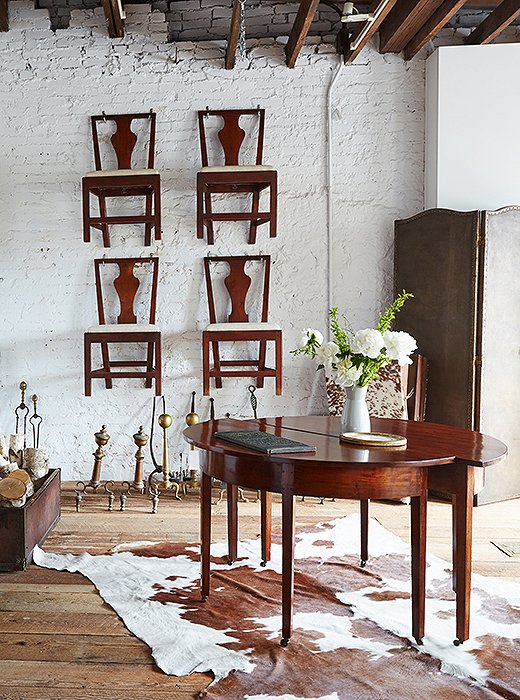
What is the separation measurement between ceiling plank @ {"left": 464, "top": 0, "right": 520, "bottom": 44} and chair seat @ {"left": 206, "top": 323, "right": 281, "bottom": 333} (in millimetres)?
2403

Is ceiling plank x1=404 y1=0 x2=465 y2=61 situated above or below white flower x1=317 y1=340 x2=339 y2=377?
above

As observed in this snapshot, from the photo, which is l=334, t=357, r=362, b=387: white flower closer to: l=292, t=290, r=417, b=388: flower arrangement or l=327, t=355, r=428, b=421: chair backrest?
l=292, t=290, r=417, b=388: flower arrangement

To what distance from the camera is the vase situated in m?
3.23

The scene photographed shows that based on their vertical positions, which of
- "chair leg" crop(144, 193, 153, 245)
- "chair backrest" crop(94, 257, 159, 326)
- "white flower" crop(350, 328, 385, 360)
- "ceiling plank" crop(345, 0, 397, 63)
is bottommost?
"white flower" crop(350, 328, 385, 360)

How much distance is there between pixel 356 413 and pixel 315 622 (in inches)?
33.5

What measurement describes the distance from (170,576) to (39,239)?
2.95 metres

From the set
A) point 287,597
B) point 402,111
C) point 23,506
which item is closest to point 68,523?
point 23,506

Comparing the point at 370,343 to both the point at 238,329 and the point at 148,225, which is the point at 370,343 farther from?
the point at 148,225

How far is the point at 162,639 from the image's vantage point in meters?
2.90

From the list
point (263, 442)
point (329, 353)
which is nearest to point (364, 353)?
point (329, 353)

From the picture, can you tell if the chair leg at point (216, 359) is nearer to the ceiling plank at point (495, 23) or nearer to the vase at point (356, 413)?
the vase at point (356, 413)

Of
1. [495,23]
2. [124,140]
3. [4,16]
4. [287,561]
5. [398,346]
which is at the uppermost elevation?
[4,16]

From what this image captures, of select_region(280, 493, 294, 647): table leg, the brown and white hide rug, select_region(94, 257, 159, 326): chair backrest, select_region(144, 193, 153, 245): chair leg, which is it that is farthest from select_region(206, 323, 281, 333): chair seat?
select_region(280, 493, 294, 647): table leg

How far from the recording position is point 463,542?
2824mm
